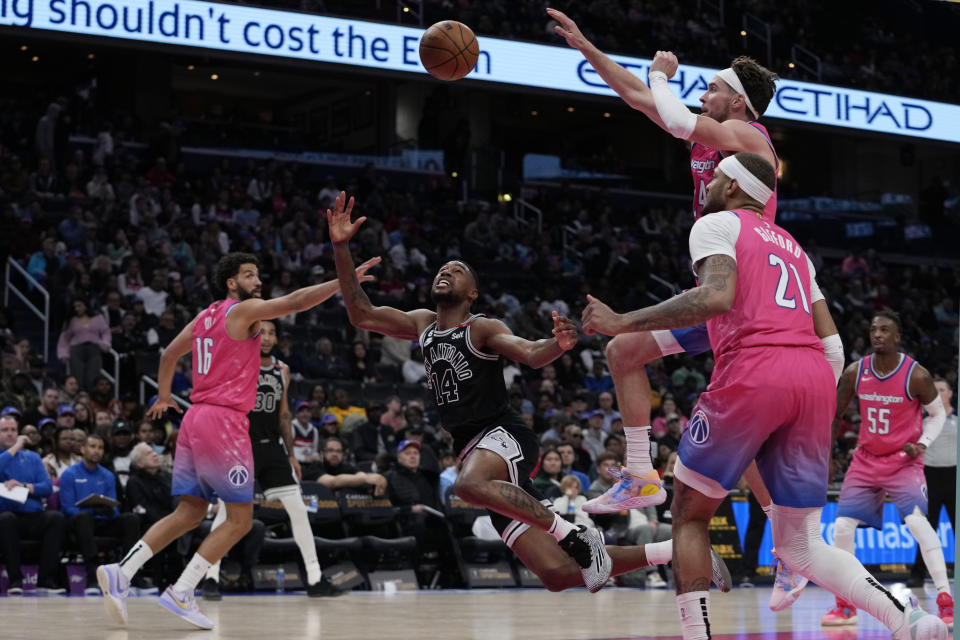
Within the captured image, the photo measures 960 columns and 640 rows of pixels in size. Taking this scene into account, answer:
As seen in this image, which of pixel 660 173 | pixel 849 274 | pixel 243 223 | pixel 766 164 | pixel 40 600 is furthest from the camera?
pixel 660 173

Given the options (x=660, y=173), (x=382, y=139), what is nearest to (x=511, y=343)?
(x=382, y=139)

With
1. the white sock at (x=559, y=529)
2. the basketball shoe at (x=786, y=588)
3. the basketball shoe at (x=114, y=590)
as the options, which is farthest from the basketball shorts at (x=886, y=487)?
the basketball shoe at (x=114, y=590)

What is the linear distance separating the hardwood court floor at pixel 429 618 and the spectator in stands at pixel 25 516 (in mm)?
737

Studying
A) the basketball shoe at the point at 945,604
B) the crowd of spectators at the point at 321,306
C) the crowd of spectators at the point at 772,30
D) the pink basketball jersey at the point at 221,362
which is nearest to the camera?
the pink basketball jersey at the point at 221,362

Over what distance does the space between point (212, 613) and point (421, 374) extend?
27.2 ft

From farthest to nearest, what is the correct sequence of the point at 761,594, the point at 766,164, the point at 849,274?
the point at 849,274, the point at 761,594, the point at 766,164

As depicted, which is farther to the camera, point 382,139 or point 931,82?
point 382,139

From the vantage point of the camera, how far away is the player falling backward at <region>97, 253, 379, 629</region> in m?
8.24

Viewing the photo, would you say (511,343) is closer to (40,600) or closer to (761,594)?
(40,600)

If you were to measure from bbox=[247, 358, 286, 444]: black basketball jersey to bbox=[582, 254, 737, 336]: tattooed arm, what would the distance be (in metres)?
6.00

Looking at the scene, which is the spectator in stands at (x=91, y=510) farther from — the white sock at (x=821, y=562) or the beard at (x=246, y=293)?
the white sock at (x=821, y=562)

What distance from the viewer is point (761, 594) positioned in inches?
477

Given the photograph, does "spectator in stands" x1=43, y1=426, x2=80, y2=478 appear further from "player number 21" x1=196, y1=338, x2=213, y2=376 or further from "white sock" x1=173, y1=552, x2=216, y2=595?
"white sock" x1=173, y1=552, x2=216, y2=595

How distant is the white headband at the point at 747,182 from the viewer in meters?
5.24
